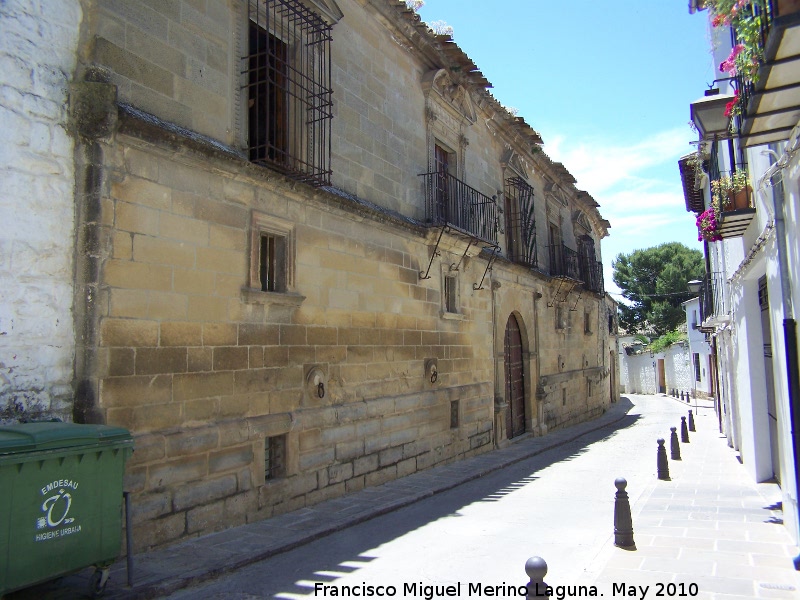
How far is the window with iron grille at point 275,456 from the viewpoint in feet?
24.4

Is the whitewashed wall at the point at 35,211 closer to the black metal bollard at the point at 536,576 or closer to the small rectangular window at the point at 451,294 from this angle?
the black metal bollard at the point at 536,576

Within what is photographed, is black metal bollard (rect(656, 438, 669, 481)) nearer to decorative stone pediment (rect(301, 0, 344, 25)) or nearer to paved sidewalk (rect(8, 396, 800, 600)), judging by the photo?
paved sidewalk (rect(8, 396, 800, 600))

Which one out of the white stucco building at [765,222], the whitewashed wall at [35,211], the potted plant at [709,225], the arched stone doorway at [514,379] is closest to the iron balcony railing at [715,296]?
the white stucco building at [765,222]

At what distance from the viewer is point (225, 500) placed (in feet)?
21.3

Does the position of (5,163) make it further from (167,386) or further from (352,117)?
(352,117)

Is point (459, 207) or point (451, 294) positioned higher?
point (459, 207)

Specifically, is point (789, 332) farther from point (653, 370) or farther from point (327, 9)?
point (653, 370)

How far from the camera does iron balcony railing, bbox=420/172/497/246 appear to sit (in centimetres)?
1168

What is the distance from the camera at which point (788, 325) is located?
557 centimetres

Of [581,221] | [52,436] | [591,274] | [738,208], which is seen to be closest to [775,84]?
[738,208]

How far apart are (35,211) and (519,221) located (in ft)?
44.4

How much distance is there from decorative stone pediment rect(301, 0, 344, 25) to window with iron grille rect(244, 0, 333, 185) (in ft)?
0.37

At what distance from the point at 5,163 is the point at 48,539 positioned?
282 cm

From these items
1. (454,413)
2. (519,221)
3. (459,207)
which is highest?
(519,221)
